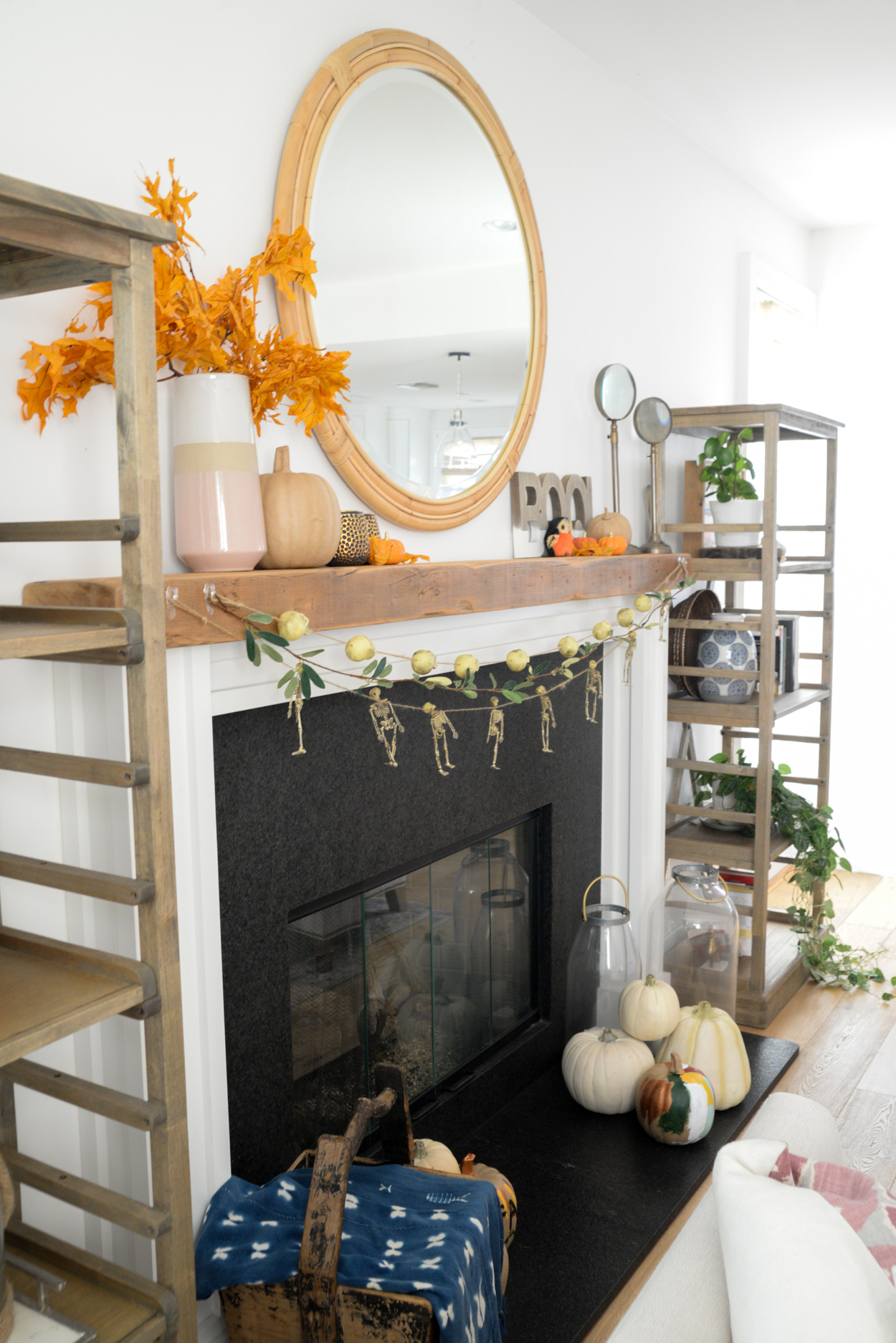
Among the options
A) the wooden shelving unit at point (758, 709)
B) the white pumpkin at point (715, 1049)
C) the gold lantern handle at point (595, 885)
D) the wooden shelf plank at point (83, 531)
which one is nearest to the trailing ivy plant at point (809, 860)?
the wooden shelving unit at point (758, 709)

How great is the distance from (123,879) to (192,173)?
3.27 ft

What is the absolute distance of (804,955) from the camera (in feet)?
11.0

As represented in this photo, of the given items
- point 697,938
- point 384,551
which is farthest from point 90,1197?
point 697,938

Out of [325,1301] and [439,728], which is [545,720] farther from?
[325,1301]

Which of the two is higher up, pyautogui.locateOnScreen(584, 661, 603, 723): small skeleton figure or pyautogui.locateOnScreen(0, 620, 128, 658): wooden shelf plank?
pyautogui.locateOnScreen(0, 620, 128, 658): wooden shelf plank

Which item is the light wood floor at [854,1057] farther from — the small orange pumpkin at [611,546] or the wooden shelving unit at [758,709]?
the small orange pumpkin at [611,546]

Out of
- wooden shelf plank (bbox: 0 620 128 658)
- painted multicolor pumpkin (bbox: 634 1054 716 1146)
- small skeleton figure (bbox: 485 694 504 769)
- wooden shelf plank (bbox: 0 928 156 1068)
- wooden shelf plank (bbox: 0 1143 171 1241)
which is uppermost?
wooden shelf plank (bbox: 0 620 128 658)

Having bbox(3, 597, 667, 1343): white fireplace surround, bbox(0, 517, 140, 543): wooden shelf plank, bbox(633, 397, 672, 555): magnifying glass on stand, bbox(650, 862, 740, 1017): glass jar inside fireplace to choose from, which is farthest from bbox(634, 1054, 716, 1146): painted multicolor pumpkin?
bbox(0, 517, 140, 543): wooden shelf plank

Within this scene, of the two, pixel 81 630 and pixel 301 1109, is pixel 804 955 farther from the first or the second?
pixel 81 630

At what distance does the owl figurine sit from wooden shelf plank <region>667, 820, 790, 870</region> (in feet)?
3.82

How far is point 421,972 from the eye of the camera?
2133mm

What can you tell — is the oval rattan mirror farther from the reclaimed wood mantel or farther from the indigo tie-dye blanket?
the indigo tie-dye blanket

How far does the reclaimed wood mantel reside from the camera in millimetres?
1298

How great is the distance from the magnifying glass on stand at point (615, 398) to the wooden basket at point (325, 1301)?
66.7 inches
